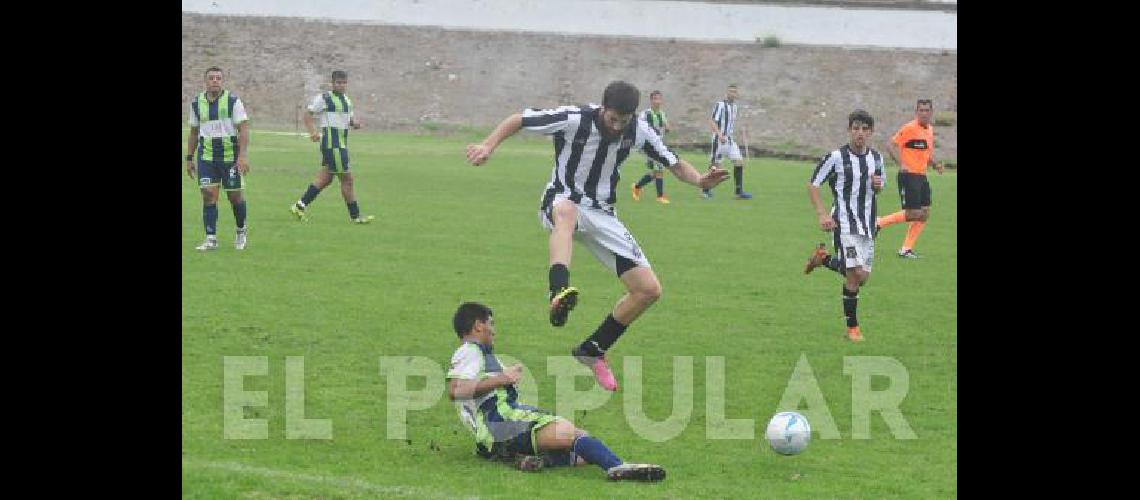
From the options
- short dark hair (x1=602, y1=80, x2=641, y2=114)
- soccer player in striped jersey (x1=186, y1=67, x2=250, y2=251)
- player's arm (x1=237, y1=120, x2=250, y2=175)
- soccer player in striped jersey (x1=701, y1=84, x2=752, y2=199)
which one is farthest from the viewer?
soccer player in striped jersey (x1=701, y1=84, x2=752, y2=199)

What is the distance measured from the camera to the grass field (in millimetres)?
9141

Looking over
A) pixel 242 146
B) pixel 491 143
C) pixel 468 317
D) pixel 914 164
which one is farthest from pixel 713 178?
pixel 914 164

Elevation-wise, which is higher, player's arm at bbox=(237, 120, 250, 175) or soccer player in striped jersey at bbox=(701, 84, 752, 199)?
soccer player in striped jersey at bbox=(701, 84, 752, 199)

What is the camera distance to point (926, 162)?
828 inches

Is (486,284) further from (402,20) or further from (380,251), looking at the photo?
(402,20)

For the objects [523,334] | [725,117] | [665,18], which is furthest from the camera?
[665,18]

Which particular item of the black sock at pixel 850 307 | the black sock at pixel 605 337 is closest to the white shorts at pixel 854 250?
the black sock at pixel 850 307

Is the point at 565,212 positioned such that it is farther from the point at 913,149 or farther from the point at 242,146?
the point at 913,149

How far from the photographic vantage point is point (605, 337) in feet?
38.8

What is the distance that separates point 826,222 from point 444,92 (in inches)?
1516

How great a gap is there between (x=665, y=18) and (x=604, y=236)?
Answer: 44901mm

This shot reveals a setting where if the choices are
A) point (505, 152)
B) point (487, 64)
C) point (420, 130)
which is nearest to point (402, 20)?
point (487, 64)

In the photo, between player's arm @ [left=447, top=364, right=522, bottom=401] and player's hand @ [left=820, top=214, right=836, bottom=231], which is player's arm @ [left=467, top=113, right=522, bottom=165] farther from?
player's hand @ [left=820, top=214, right=836, bottom=231]

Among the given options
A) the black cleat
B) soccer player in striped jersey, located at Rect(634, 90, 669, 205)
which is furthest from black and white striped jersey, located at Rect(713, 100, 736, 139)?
the black cleat
